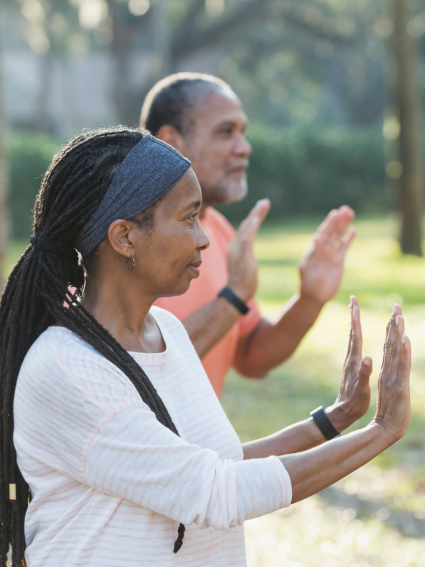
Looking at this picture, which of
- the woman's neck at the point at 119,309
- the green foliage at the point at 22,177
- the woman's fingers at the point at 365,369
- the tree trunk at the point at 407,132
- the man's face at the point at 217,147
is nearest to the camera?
the woman's neck at the point at 119,309

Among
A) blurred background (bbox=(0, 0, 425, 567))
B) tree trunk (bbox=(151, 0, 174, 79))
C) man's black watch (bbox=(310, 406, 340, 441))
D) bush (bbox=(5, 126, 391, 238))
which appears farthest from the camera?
tree trunk (bbox=(151, 0, 174, 79))

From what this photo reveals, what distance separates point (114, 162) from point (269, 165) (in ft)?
70.2

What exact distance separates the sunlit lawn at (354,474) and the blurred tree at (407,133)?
1.43 meters

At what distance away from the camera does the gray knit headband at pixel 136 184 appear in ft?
5.82

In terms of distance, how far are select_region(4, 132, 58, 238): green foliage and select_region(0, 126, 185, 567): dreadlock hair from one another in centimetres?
1709

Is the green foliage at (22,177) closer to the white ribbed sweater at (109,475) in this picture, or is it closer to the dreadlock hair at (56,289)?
the dreadlock hair at (56,289)

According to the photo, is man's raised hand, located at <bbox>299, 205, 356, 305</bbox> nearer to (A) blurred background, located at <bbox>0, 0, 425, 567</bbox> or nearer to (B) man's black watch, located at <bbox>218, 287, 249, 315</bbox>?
(B) man's black watch, located at <bbox>218, 287, 249, 315</bbox>

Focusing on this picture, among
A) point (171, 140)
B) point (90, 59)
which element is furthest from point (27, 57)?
point (171, 140)

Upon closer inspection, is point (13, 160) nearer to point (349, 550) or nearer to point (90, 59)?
point (349, 550)

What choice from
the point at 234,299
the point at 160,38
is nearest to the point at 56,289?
the point at 234,299

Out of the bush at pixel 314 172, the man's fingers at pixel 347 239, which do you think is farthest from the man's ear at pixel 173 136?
the bush at pixel 314 172

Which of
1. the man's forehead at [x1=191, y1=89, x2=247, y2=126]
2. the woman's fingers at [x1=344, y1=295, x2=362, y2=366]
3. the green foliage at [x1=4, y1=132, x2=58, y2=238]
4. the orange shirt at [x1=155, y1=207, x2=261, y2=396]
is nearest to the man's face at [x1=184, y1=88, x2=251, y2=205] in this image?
the man's forehead at [x1=191, y1=89, x2=247, y2=126]

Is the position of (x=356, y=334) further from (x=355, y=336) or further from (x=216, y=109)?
(x=216, y=109)

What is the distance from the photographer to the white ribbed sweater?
1584 millimetres
